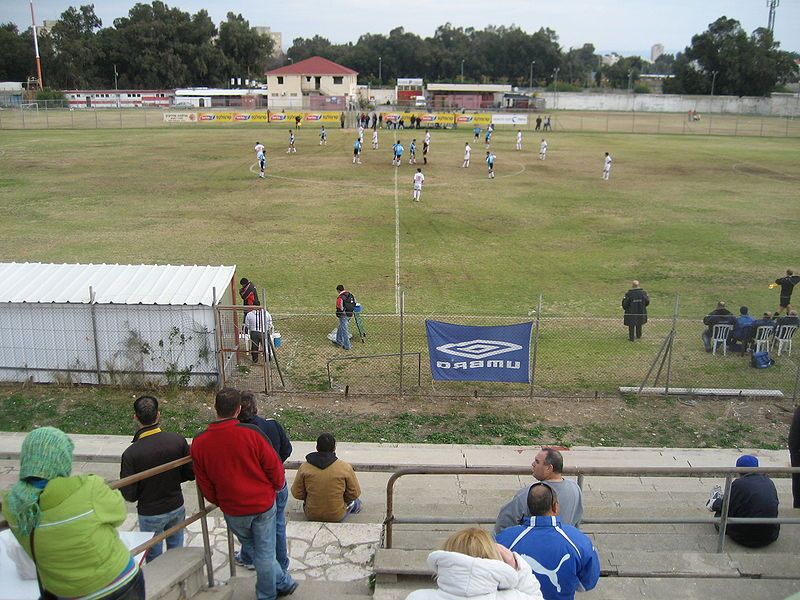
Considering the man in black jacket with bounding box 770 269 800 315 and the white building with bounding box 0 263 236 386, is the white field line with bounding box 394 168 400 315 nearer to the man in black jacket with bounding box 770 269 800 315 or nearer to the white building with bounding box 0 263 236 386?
the white building with bounding box 0 263 236 386

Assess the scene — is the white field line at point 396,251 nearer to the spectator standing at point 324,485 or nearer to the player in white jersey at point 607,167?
the spectator standing at point 324,485

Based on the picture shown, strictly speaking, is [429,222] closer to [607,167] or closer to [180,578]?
[607,167]

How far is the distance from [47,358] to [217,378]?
9.92 feet

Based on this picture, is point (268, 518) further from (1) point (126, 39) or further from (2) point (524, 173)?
(1) point (126, 39)

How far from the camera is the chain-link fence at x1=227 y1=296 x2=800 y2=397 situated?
13.2 metres

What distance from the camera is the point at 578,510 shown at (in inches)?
221

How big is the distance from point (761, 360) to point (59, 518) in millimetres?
13705

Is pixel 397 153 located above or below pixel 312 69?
below

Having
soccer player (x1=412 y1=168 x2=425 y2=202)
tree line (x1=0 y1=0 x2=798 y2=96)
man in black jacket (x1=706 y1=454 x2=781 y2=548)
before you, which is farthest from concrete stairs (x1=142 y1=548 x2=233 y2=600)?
tree line (x1=0 y1=0 x2=798 y2=96)

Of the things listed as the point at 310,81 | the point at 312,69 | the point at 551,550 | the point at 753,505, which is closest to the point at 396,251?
the point at 753,505

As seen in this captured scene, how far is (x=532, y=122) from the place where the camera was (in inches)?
2768

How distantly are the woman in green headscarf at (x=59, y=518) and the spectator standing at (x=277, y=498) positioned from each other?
2.04 meters

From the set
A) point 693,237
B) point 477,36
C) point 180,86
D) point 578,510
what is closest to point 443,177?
point 693,237

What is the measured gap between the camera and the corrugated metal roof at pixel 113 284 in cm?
1255
